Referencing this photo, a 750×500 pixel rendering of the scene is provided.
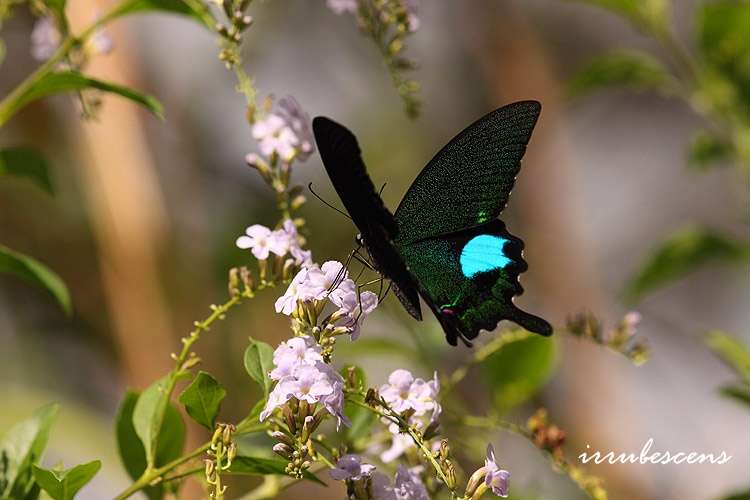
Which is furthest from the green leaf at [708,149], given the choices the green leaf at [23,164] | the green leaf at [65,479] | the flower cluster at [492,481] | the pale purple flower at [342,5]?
the green leaf at [65,479]

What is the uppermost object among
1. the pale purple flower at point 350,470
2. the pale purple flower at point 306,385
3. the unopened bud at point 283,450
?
the pale purple flower at point 306,385

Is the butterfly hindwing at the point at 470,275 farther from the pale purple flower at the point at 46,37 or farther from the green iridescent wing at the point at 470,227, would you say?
the pale purple flower at the point at 46,37

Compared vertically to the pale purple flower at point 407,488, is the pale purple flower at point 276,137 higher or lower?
higher

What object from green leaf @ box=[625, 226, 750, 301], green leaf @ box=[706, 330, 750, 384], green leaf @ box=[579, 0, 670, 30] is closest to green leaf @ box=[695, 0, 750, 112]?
green leaf @ box=[579, 0, 670, 30]

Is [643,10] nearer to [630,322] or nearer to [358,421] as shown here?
[630,322]

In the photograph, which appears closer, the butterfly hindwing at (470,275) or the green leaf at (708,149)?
the butterfly hindwing at (470,275)

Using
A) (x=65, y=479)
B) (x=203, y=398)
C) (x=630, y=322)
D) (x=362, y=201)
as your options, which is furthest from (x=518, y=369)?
(x=65, y=479)

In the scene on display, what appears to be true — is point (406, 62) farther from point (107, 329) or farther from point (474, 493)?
point (107, 329)
